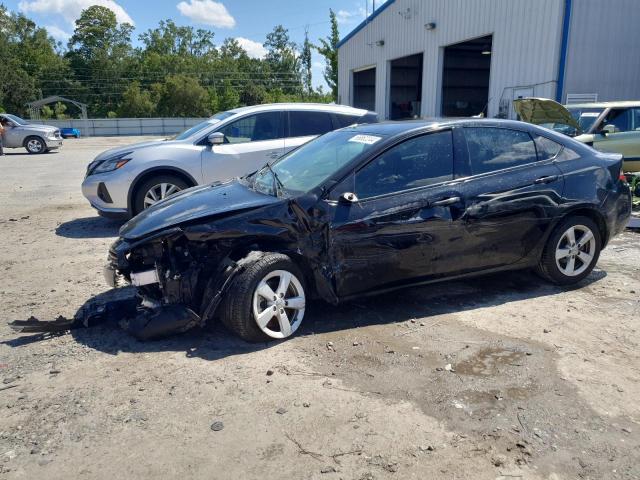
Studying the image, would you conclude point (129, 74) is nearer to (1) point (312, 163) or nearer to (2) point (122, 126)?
(2) point (122, 126)

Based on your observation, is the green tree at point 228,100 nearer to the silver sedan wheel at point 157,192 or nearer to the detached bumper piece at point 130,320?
the silver sedan wheel at point 157,192

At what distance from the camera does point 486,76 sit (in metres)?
28.8

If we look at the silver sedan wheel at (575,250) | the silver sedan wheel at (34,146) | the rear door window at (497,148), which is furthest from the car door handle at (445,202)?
the silver sedan wheel at (34,146)

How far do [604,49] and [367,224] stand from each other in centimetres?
1461

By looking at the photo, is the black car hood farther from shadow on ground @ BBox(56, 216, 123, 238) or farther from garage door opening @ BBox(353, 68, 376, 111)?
garage door opening @ BBox(353, 68, 376, 111)

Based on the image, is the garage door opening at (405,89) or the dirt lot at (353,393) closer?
the dirt lot at (353,393)

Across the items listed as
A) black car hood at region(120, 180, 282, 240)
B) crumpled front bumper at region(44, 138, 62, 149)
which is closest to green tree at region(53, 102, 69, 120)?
crumpled front bumper at region(44, 138, 62, 149)

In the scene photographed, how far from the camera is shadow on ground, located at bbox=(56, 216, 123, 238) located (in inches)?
300

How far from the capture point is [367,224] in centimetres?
420

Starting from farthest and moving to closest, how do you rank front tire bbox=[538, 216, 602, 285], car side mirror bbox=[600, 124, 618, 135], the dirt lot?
car side mirror bbox=[600, 124, 618, 135] → front tire bbox=[538, 216, 602, 285] → the dirt lot

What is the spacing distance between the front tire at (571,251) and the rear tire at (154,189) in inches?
198

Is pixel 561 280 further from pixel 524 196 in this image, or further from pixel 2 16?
pixel 2 16

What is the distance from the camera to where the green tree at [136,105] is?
66312mm

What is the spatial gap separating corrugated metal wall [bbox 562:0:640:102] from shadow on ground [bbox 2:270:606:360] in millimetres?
11553
